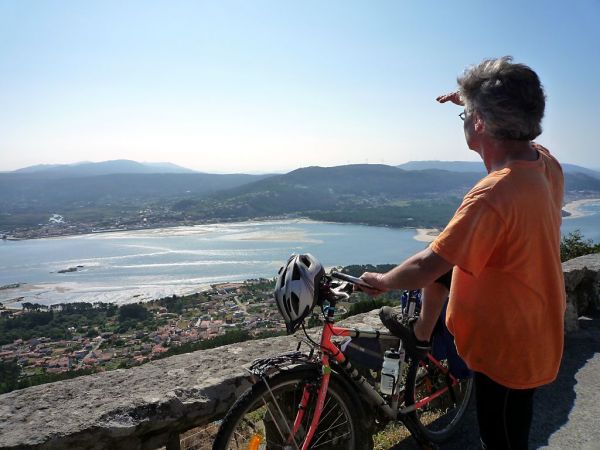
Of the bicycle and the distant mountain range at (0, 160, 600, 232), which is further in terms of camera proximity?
the distant mountain range at (0, 160, 600, 232)

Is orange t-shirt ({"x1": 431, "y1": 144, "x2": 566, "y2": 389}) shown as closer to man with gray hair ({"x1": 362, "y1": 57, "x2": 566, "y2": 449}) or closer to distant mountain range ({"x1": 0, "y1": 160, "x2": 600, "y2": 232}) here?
man with gray hair ({"x1": 362, "y1": 57, "x2": 566, "y2": 449})

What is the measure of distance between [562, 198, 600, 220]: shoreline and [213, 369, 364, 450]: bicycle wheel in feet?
234

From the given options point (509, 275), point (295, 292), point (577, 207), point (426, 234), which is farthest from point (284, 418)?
point (577, 207)

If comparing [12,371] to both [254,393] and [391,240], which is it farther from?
[391,240]

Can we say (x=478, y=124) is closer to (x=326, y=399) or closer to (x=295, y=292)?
(x=295, y=292)

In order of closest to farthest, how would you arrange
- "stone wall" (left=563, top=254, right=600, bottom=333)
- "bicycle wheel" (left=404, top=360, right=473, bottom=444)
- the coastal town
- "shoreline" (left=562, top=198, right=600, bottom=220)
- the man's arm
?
1. the man's arm
2. "bicycle wheel" (left=404, top=360, right=473, bottom=444)
3. "stone wall" (left=563, top=254, right=600, bottom=333)
4. the coastal town
5. "shoreline" (left=562, top=198, right=600, bottom=220)

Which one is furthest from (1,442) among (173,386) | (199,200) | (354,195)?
(354,195)

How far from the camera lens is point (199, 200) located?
365ft

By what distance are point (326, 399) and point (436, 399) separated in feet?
3.78

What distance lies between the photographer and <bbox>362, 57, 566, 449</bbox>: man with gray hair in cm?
141

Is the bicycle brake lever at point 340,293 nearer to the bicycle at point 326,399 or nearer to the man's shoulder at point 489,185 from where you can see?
the bicycle at point 326,399

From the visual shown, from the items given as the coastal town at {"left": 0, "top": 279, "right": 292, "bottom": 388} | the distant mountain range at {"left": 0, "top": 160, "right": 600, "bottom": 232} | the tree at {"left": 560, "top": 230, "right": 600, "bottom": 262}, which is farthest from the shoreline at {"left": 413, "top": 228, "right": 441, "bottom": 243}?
the tree at {"left": 560, "top": 230, "right": 600, "bottom": 262}

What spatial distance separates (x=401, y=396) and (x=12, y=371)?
58.3ft

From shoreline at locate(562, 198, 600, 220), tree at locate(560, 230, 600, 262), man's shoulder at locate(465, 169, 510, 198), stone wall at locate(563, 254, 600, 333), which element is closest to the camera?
man's shoulder at locate(465, 169, 510, 198)
